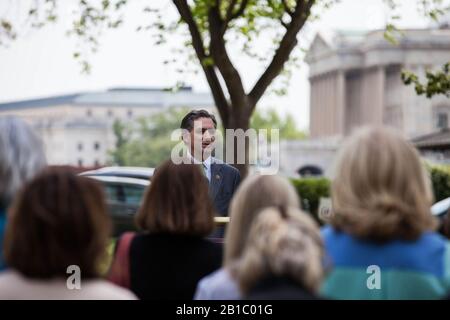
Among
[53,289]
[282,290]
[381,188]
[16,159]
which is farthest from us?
[16,159]

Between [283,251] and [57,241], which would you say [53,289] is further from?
[283,251]

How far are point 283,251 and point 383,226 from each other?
49 centimetres

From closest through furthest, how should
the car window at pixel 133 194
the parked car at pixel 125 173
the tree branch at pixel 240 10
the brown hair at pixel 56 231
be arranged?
the brown hair at pixel 56 231 < the tree branch at pixel 240 10 < the car window at pixel 133 194 < the parked car at pixel 125 173

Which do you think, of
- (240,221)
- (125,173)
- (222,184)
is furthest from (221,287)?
(125,173)

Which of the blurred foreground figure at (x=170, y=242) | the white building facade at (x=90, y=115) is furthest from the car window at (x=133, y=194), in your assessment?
the white building facade at (x=90, y=115)

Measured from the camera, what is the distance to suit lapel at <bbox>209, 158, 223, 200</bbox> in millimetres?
8266

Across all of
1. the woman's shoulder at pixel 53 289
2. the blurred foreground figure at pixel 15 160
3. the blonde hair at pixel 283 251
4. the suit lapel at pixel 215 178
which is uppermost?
the blurred foreground figure at pixel 15 160

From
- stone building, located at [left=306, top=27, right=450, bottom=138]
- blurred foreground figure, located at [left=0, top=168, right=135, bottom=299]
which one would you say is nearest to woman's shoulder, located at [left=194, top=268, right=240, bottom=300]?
blurred foreground figure, located at [left=0, top=168, right=135, bottom=299]

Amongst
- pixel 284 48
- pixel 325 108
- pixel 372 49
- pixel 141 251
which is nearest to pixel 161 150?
pixel 325 108

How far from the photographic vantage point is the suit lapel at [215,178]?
8.27 meters

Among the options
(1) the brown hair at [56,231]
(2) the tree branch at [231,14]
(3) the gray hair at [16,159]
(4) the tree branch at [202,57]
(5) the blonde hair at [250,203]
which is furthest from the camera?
(2) the tree branch at [231,14]

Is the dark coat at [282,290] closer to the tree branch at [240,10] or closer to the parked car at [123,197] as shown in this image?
the tree branch at [240,10]

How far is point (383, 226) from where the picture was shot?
4.28m

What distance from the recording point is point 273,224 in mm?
4125
